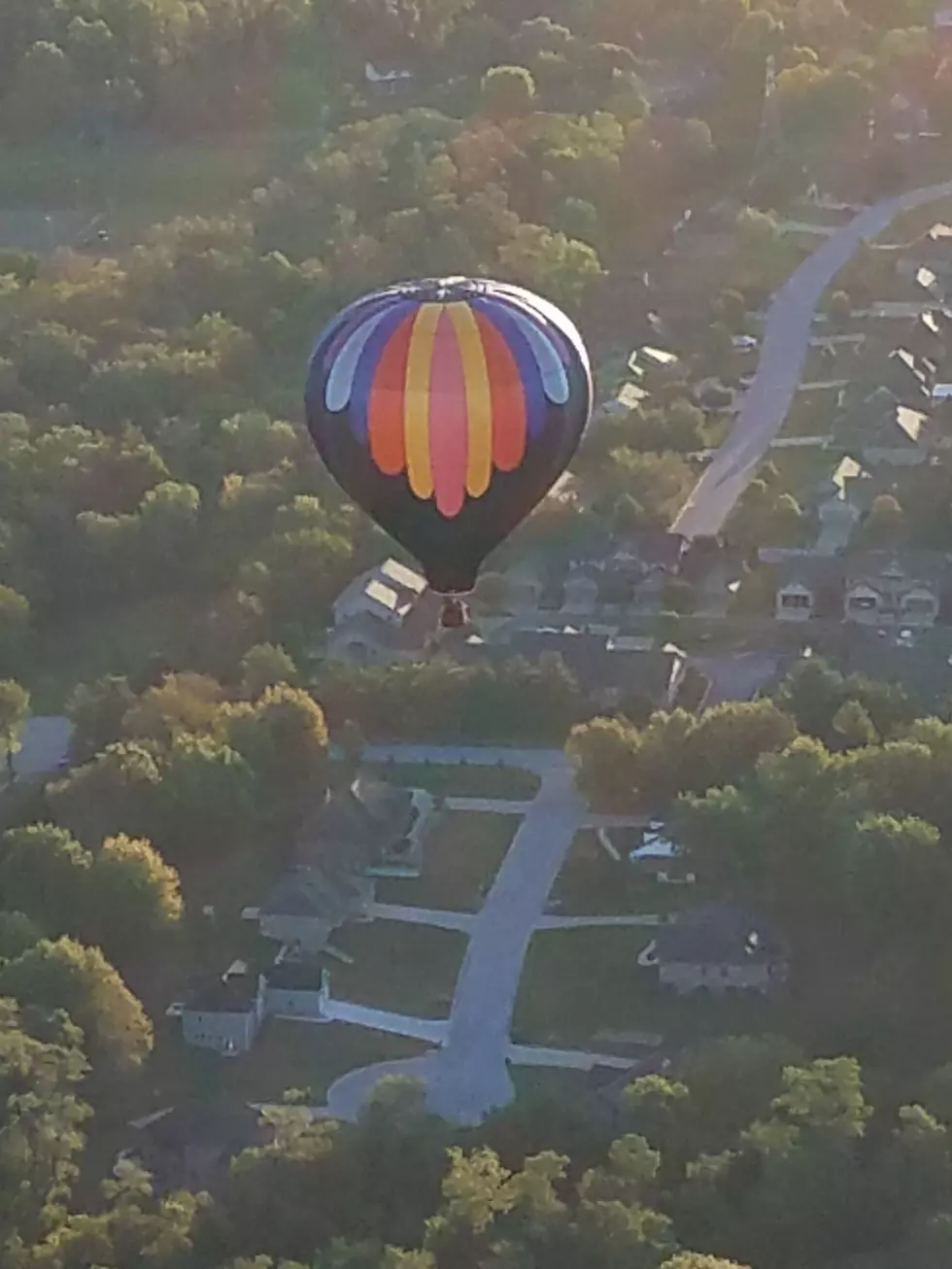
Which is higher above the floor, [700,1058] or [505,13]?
[505,13]

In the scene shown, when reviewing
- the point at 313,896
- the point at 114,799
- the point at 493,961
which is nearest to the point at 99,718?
the point at 114,799

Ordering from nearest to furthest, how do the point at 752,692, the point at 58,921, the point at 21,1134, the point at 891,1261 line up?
the point at 891,1261
the point at 21,1134
the point at 58,921
the point at 752,692

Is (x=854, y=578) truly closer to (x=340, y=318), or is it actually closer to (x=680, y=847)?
(x=680, y=847)

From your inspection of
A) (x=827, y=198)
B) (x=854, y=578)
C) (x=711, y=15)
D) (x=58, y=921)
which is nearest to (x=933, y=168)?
(x=827, y=198)

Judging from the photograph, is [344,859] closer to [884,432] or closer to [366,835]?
[366,835]

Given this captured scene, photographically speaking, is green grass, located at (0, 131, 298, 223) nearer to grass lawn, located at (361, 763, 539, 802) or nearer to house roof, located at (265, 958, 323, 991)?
grass lawn, located at (361, 763, 539, 802)

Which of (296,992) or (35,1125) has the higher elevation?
(35,1125)

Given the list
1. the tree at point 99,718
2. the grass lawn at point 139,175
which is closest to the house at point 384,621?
the tree at point 99,718
